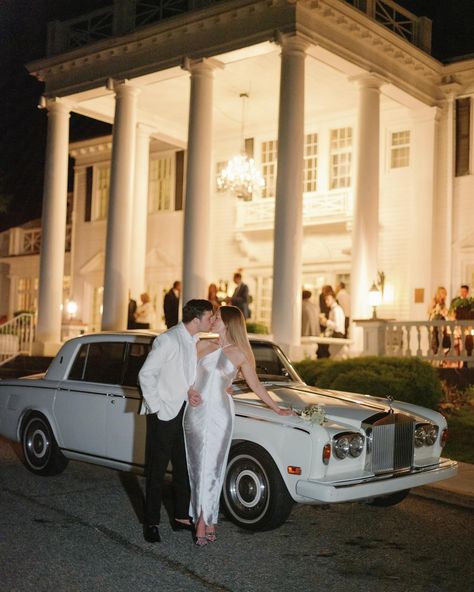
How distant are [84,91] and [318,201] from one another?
6951mm

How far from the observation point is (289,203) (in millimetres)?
17344

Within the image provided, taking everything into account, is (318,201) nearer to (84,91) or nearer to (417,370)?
(84,91)

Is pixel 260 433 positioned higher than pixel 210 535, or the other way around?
pixel 260 433

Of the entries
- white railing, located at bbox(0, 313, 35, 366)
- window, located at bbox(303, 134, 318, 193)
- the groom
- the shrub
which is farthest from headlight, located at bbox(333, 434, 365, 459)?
window, located at bbox(303, 134, 318, 193)

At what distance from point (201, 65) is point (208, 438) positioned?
14.4 m

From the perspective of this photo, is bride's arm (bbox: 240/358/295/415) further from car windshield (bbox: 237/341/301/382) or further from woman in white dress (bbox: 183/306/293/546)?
car windshield (bbox: 237/341/301/382)

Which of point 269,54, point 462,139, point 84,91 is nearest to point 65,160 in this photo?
point 84,91

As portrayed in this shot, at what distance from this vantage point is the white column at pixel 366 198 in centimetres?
1892

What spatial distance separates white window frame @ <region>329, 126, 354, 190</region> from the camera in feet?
74.4

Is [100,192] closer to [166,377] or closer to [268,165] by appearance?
[268,165]

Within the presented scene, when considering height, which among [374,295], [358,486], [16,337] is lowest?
[358,486]

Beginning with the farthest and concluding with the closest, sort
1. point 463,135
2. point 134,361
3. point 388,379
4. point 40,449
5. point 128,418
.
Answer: point 463,135 → point 388,379 → point 40,449 → point 134,361 → point 128,418

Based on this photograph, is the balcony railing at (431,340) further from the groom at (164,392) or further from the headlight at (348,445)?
the groom at (164,392)

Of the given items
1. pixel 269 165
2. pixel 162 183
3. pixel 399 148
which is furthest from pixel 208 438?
pixel 162 183
